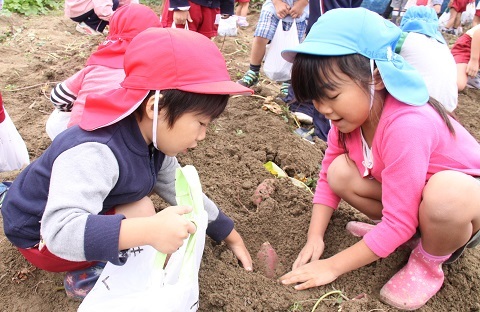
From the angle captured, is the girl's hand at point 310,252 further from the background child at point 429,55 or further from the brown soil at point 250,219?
the background child at point 429,55

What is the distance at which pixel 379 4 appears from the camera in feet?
22.2

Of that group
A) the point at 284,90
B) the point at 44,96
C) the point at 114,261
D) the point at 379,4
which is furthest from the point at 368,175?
the point at 379,4

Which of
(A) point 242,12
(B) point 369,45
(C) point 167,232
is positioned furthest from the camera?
(A) point 242,12

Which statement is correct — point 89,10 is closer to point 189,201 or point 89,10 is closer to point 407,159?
point 189,201

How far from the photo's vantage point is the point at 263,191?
7.60 feet

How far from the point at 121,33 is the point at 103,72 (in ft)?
1.00

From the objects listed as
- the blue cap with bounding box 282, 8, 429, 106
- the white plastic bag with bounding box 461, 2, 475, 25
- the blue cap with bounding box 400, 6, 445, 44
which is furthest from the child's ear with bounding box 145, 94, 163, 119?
the white plastic bag with bounding box 461, 2, 475, 25

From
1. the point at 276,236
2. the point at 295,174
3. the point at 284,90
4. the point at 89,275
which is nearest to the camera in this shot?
the point at 89,275

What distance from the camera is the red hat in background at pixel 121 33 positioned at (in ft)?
8.14

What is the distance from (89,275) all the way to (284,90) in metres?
2.59

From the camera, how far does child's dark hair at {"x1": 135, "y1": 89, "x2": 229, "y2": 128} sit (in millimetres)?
1410

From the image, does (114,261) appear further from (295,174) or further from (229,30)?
(229,30)


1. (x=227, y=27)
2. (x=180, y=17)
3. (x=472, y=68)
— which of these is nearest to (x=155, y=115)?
(x=180, y=17)

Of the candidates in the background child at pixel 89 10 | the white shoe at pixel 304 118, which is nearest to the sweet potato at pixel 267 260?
the white shoe at pixel 304 118
